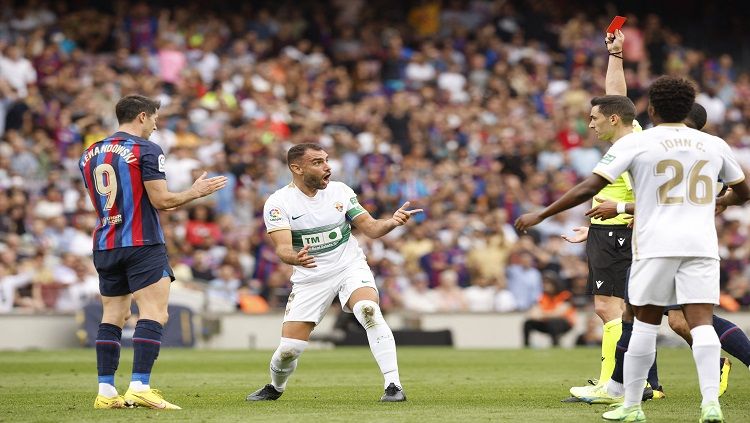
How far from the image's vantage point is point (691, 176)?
7574mm

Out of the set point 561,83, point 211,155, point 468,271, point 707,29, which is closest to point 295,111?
point 211,155

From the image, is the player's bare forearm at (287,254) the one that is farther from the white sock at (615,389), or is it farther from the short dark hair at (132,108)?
the white sock at (615,389)

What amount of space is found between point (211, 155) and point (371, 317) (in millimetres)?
13617

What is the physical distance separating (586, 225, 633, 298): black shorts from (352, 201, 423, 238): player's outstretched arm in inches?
60.9

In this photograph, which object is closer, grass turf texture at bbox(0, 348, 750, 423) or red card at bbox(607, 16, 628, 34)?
grass turf texture at bbox(0, 348, 750, 423)

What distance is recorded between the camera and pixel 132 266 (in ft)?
30.6

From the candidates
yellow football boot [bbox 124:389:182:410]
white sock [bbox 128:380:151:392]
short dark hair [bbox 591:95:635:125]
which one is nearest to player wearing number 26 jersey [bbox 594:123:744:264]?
short dark hair [bbox 591:95:635:125]

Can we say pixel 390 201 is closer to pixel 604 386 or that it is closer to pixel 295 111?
pixel 295 111

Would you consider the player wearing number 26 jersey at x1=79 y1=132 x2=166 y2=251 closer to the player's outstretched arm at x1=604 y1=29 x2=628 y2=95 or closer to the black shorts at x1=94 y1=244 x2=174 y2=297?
the black shorts at x1=94 y1=244 x2=174 y2=297

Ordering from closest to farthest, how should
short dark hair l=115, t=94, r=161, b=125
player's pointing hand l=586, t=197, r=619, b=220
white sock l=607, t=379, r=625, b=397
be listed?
player's pointing hand l=586, t=197, r=619, b=220, white sock l=607, t=379, r=625, b=397, short dark hair l=115, t=94, r=161, b=125

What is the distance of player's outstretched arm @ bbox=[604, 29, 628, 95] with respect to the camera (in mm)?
10445

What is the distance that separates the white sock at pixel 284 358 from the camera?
9.77 meters

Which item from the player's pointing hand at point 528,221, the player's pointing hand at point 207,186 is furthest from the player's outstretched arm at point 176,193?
the player's pointing hand at point 528,221

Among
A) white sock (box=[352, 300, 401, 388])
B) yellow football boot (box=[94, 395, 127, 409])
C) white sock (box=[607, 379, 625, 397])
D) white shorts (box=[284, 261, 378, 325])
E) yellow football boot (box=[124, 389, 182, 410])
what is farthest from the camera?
white shorts (box=[284, 261, 378, 325])
